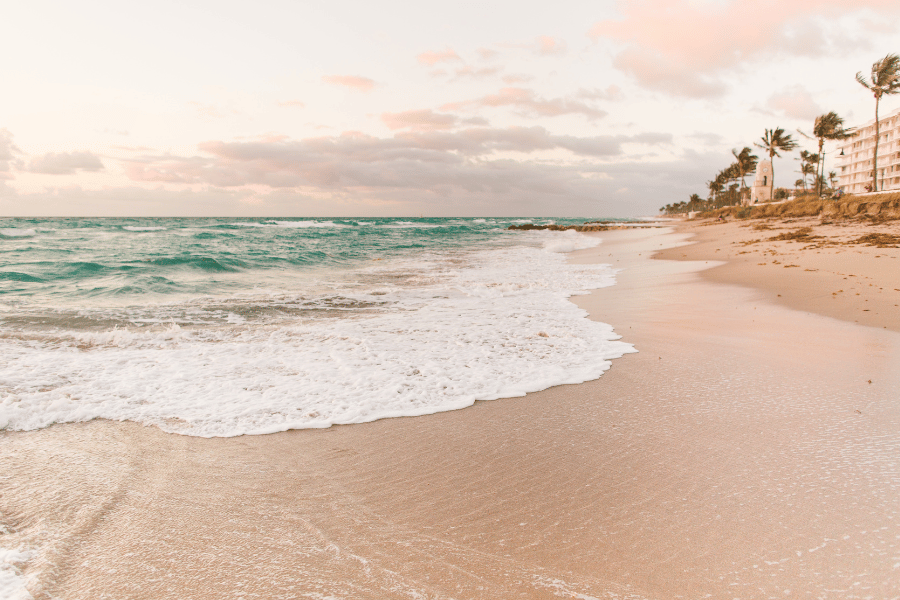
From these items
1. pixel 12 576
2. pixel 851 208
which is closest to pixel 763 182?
pixel 851 208

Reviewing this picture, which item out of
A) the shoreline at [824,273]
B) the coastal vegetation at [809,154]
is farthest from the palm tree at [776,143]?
the shoreline at [824,273]

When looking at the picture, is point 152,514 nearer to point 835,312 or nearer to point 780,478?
point 780,478

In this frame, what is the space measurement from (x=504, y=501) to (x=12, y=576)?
236 cm

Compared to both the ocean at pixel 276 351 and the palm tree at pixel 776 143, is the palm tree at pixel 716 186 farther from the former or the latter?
the ocean at pixel 276 351

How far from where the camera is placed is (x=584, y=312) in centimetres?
827

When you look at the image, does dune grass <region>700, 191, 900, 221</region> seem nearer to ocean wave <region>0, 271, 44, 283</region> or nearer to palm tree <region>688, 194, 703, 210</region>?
ocean wave <region>0, 271, 44, 283</region>

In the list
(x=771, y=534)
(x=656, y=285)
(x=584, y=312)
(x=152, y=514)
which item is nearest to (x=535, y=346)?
(x=584, y=312)

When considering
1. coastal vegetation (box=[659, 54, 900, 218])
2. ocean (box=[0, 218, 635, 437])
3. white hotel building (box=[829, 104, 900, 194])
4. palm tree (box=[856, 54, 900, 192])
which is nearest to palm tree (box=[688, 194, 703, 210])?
coastal vegetation (box=[659, 54, 900, 218])

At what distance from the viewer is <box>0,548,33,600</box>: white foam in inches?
78.2

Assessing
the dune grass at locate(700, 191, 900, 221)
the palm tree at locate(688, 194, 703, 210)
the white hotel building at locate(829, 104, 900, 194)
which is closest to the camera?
the dune grass at locate(700, 191, 900, 221)

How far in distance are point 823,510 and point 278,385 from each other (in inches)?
169

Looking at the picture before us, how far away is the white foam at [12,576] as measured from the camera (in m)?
1.99

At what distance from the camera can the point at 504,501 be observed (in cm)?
267

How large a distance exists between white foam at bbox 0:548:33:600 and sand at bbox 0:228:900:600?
40 mm
